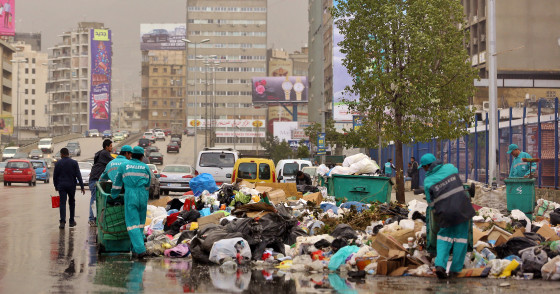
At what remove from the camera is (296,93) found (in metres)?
172

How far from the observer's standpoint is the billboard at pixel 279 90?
562ft

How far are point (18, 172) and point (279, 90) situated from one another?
126m

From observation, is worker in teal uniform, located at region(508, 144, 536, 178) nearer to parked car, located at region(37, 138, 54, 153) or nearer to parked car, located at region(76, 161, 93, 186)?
parked car, located at region(76, 161, 93, 186)

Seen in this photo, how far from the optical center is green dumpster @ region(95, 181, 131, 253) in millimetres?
13250

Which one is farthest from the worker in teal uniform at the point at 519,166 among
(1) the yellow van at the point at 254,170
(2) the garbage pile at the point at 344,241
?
(1) the yellow van at the point at 254,170

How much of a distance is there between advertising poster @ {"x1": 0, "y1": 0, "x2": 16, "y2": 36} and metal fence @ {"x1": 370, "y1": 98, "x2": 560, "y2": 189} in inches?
4078

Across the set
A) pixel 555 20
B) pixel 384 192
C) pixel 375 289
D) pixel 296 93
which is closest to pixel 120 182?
pixel 375 289

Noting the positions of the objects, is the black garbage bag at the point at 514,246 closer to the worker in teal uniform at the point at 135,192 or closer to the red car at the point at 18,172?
the worker in teal uniform at the point at 135,192

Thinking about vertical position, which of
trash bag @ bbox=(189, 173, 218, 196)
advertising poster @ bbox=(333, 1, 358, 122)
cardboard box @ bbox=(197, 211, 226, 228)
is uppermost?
advertising poster @ bbox=(333, 1, 358, 122)

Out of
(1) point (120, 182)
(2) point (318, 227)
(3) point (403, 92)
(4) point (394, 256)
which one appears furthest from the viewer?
(3) point (403, 92)

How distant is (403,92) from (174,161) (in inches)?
3079

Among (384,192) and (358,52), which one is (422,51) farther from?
(384,192)

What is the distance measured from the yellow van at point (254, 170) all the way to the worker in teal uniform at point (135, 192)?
49.0ft

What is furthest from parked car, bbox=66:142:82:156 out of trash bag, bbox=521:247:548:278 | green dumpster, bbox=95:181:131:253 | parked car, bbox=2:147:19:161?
trash bag, bbox=521:247:548:278
